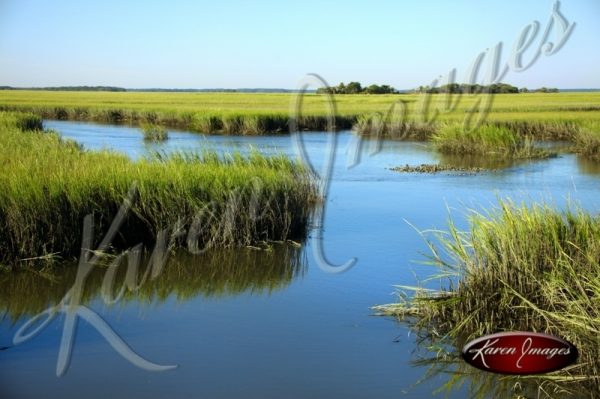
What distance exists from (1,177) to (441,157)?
1377 cm

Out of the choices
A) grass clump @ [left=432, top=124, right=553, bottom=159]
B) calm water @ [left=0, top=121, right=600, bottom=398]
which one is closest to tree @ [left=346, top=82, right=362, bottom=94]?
grass clump @ [left=432, top=124, right=553, bottom=159]

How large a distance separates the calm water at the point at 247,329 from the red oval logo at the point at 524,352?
1.02 feet

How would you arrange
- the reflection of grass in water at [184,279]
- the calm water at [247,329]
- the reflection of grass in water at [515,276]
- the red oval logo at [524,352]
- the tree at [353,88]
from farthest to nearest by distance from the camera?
the tree at [353,88], the reflection of grass in water at [184,279], the reflection of grass in water at [515,276], the calm water at [247,329], the red oval logo at [524,352]

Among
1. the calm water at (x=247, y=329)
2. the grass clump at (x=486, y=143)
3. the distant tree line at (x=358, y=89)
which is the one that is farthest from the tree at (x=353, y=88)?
the calm water at (x=247, y=329)

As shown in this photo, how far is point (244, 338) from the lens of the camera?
17.3 feet

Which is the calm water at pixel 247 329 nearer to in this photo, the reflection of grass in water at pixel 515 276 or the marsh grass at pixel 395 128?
the reflection of grass in water at pixel 515 276

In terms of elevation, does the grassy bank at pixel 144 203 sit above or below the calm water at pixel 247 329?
above

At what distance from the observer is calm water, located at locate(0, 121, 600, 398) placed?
446 cm

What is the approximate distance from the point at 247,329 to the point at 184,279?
1.64 meters

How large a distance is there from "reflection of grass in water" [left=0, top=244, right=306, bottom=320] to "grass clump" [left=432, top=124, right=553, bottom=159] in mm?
12250

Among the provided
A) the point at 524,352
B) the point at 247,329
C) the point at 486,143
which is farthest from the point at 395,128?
the point at 524,352

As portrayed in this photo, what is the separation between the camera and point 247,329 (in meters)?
5.50

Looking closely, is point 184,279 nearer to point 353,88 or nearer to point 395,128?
point 395,128

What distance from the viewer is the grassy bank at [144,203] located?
273 inches
